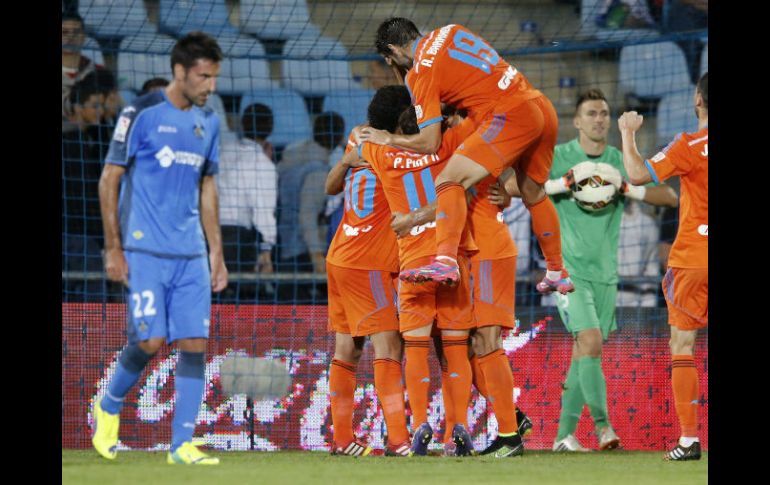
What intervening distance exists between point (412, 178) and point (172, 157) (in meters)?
1.44

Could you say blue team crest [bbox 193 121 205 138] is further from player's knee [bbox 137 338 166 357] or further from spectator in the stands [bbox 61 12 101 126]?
spectator in the stands [bbox 61 12 101 126]

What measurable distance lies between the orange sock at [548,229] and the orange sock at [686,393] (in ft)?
2.76

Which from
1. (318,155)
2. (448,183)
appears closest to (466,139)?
(448,183)

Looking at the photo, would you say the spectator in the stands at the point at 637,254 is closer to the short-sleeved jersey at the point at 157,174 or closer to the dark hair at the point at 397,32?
the dark hair at the point at 397,32

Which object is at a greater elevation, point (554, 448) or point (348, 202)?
point (348, 202)

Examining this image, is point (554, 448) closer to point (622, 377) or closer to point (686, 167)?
point (622, 377)

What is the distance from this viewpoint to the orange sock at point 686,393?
21.6 ft

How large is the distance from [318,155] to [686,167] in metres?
3.96

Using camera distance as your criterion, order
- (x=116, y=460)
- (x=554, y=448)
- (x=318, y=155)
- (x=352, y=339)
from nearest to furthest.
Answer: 1. (x=116, y=460)
2. (x=352, y=339)
3. (x=554, y=448)
4. (x=318, y=155)

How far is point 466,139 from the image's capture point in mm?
6465

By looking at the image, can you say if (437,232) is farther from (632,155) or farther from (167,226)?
(167,226)

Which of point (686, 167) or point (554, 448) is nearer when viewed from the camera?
point (686, 167)

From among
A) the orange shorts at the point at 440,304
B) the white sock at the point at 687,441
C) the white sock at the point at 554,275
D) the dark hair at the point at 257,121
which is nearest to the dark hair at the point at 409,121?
the orange shorts at the point at 440,304

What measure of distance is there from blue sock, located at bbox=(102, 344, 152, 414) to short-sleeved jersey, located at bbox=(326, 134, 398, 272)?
4.65 feet
